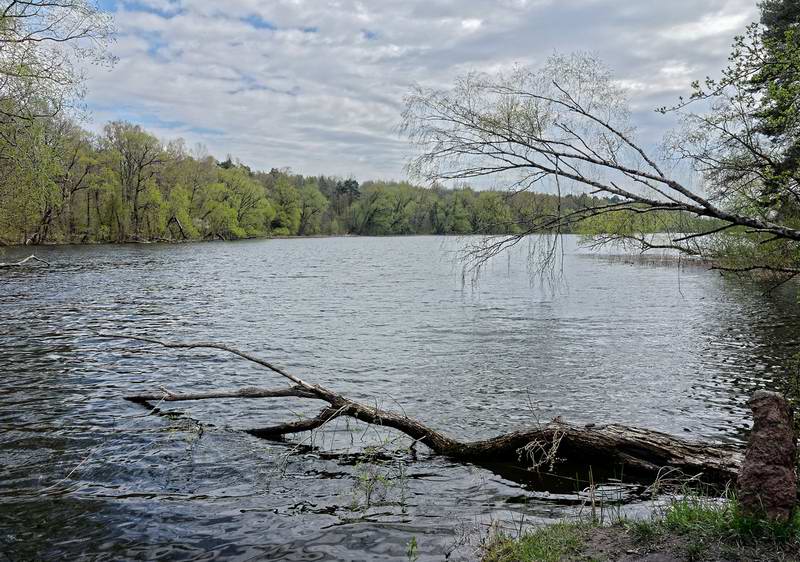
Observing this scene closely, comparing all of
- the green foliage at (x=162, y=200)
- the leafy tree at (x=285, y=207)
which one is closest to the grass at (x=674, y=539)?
the green foliage at (x=162, y=200)

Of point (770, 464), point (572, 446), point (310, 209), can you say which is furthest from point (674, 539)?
point (310, 209)

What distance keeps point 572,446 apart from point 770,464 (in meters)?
3.67

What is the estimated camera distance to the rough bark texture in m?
4.99

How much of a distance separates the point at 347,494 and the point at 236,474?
6.28ft

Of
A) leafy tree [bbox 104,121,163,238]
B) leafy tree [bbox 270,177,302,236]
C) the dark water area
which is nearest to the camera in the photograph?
the dark water area

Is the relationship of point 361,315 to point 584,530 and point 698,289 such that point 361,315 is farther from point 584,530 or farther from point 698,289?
point 698,289

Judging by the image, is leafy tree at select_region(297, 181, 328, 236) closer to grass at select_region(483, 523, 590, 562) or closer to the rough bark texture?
grass at select_region(483, 523, 590, 562)

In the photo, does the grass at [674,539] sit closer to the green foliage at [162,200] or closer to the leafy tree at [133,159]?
the green foliage at [162,200]

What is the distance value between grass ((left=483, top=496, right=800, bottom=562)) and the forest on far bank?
380cm

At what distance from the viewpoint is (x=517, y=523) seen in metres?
7.00

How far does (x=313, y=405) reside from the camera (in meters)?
12.8

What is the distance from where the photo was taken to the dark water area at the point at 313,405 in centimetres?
706

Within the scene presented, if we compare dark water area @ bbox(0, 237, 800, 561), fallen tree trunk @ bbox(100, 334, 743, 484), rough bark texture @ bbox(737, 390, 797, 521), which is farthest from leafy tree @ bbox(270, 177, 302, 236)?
rough bark texture @ bbox(737, 390, 797, 521)

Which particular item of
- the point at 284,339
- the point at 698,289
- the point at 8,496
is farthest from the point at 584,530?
the point at 698,289
